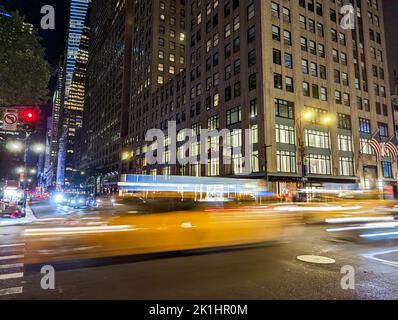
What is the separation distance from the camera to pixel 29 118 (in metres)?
11.8

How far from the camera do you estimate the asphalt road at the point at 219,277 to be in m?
5.95

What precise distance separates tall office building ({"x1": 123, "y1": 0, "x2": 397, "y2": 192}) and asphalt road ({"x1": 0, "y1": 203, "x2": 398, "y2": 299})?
27.4 m

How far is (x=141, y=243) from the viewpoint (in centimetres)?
859

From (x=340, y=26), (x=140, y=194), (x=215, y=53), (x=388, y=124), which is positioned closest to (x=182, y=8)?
(x=215, y=53)

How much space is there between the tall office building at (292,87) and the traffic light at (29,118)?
28.0 m

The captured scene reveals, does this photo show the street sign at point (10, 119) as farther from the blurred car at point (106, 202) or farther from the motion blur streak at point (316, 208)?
the blurred car at point (106, 202)

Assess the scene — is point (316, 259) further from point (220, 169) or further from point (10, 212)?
point (220, 169)

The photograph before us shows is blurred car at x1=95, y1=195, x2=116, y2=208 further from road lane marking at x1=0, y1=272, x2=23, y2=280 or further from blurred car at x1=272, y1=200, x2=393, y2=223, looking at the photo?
road lane marking at x1=0, y1=272, x2=23, y2=280

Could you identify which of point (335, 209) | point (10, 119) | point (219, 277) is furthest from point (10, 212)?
point (335, 209)

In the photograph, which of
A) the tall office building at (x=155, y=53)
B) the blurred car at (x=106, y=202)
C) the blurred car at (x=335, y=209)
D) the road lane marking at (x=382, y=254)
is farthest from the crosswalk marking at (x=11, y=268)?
the tall office building at (x=155, y=53)

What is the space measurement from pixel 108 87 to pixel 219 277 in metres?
120

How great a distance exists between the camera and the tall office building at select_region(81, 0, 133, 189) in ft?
321
